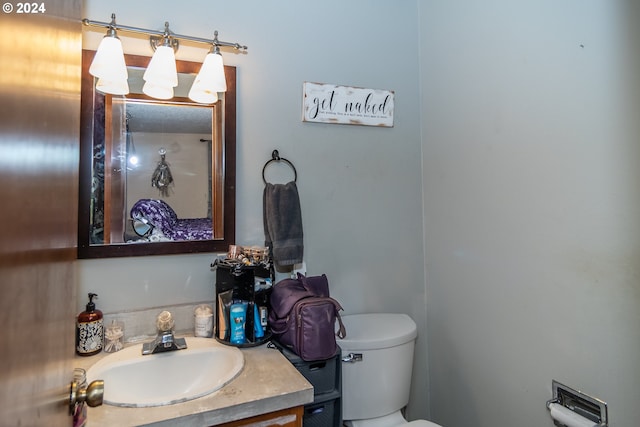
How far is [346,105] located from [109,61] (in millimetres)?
919

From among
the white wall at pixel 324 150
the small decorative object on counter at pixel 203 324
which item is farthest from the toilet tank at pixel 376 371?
the small decorative object on counter at pixel 203 324

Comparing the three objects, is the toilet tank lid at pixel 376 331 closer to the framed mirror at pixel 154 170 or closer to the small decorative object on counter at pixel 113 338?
the framed mirror at pixel 154 170

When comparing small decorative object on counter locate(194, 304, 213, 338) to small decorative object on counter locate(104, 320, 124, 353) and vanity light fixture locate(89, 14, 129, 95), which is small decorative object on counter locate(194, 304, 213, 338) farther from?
vanity light fixture locate(89, 14, 129, 95)

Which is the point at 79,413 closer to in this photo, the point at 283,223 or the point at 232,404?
the point at 232,404

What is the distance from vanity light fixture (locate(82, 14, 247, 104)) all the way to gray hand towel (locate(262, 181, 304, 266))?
0.43 m

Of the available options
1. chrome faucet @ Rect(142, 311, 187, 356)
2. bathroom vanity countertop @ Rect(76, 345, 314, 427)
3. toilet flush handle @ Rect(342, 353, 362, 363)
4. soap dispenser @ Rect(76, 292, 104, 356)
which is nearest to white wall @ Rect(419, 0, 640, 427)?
toilet flush handle @ Rect(342, 353, 362, 363)

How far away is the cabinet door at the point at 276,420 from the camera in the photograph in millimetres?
887

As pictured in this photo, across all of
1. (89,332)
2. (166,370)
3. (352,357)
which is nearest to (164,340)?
(166,370)

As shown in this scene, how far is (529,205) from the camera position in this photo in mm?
1227

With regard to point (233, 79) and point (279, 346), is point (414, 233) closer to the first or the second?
point (279, 346)

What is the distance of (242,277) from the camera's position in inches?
Answer: 50.3

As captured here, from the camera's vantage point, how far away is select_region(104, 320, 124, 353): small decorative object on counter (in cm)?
119

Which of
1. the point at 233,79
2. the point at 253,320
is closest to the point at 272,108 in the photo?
the point at 233,79
